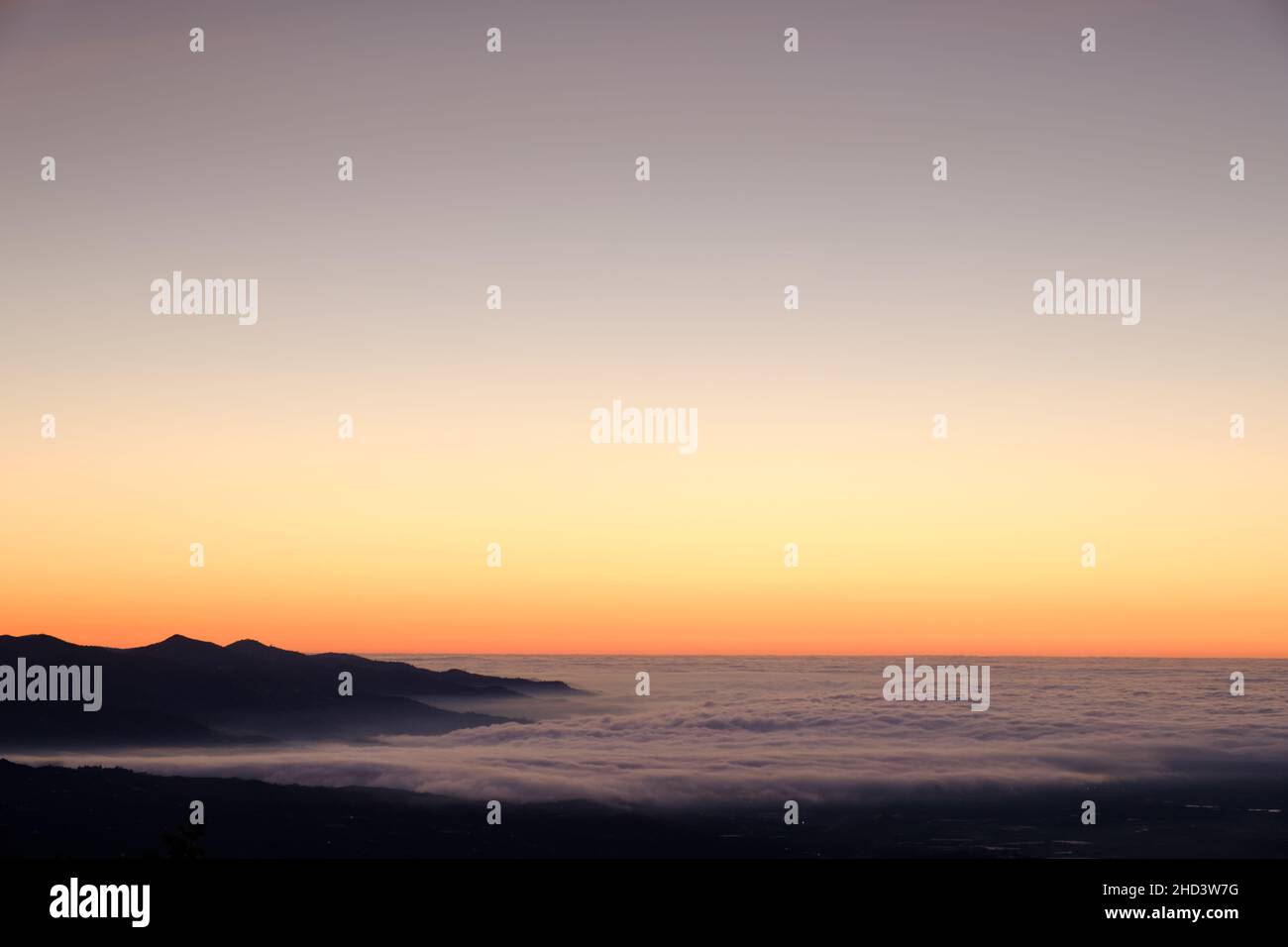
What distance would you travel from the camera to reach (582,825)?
31359mm

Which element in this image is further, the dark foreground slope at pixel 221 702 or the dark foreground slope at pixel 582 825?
the dark foreground slope at pixel 221 702

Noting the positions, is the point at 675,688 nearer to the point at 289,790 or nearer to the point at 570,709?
the point at 570,709

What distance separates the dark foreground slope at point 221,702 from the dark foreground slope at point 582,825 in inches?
385

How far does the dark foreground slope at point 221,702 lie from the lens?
46.4m

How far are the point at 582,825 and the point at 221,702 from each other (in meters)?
25.7

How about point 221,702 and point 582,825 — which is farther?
point 221,702

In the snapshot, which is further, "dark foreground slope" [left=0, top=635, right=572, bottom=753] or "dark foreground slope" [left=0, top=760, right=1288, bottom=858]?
"dark foreground slope" [left=0, top=635, right=572, bottom=753]

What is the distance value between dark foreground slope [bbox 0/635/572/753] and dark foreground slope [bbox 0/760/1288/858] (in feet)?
32.1

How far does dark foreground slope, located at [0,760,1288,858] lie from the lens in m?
28.1

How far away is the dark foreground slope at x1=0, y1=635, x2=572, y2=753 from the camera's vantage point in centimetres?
4641
